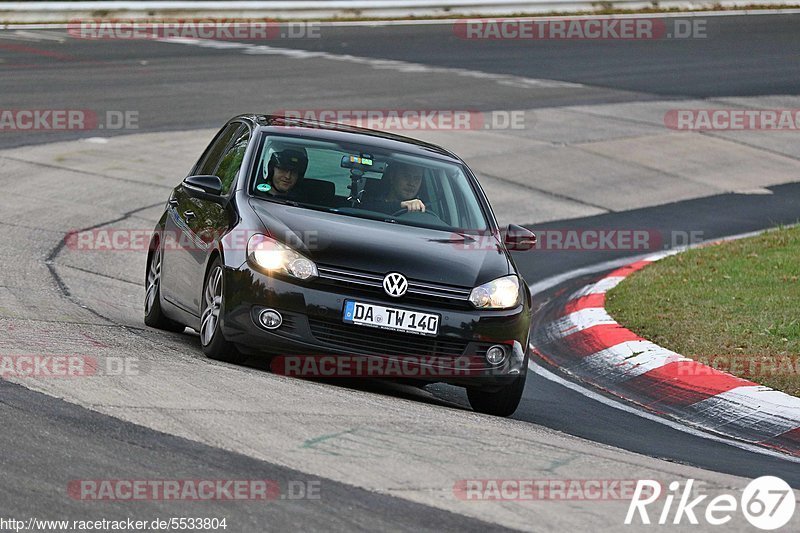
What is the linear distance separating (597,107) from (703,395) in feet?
48.5

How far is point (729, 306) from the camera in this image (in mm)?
11359

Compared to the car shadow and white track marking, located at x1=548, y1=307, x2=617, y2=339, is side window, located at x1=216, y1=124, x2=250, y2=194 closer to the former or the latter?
the car shadow

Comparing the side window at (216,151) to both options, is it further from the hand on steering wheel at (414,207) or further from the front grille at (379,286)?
the front grille at (379,286)

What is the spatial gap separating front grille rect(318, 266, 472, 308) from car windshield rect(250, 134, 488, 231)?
2.80ft

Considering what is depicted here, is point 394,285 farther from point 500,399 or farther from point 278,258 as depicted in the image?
point 500,399

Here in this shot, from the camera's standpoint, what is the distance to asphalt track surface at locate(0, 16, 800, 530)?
5.57 m

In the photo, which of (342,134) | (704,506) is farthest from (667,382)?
(704,506)

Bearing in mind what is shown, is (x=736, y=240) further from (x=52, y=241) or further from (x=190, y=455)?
(x=190, y=455)

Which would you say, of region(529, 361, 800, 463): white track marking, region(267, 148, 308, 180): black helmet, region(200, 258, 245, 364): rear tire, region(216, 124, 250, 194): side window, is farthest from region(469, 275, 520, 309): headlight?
region(216, 124, 250, 194): side window

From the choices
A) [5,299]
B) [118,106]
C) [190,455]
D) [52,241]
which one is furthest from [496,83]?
[190,455]

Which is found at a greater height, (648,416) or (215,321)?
(215,321)

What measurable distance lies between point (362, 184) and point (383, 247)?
3.26 ft

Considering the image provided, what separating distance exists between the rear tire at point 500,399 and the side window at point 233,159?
202cm

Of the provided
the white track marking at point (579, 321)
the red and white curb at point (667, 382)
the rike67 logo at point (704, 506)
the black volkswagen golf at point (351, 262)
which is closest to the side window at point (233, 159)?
the black volkswagen golf at point (351, 262)
